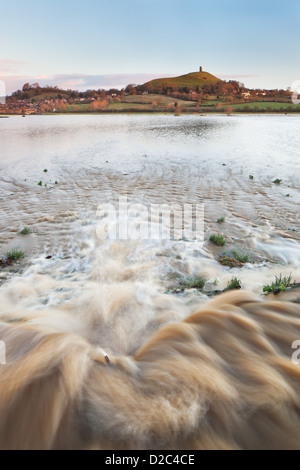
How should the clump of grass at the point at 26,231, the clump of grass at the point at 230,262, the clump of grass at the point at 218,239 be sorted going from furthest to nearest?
the clump of grass at the point at 26,231 < the clump of grass at the point at 218,239 < the clump of grass at the point at 230,262

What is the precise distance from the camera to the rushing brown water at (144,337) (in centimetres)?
231

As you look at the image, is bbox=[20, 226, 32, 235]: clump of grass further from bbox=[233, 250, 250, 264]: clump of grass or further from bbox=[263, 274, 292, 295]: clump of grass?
bbox=[263, 274, 292, 295]: clump of grass

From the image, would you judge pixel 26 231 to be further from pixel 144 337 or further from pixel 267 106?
pixel 267 106

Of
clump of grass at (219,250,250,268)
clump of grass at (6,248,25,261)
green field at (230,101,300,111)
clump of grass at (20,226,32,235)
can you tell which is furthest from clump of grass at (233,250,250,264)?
green field at (230,101,300,111)

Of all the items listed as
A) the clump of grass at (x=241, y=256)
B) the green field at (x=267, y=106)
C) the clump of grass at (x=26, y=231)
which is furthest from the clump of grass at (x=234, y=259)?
the green field at (x=267, y=106)

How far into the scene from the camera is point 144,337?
388cm

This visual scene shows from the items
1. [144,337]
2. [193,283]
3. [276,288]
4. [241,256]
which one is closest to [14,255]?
[144,337]

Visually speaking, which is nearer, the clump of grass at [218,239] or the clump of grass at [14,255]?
the clump of grass at [14,255]

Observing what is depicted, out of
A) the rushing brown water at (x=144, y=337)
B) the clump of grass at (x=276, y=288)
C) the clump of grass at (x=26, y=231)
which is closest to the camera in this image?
the rushing brown water at (x=144, y=337)

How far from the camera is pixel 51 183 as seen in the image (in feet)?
43.5

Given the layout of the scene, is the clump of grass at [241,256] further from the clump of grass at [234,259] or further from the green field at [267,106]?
the green field at [267,106]

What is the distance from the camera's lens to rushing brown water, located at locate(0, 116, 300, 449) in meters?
2.31

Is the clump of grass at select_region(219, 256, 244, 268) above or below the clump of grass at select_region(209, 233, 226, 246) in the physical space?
below

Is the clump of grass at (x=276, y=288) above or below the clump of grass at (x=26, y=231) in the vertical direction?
below
